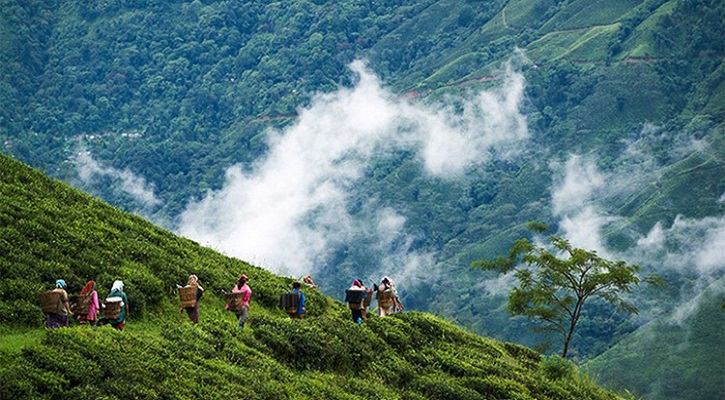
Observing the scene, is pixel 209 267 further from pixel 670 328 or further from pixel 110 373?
pixel 670 328

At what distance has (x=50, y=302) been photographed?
64.5 feet

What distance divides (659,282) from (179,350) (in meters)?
37.8

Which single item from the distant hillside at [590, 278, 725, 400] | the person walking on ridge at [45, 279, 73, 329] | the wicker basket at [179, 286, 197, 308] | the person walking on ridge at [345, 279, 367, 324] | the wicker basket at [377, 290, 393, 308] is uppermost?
the distant hillside at [590, 278, 725, 400]

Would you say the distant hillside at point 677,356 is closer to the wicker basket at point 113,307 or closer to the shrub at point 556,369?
the shrub at point 556,369

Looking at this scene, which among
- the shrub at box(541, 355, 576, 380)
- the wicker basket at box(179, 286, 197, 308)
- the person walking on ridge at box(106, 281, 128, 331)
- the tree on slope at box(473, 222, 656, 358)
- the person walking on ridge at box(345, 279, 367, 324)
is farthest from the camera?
the tree on slope at box(473, 222, 656, 358)

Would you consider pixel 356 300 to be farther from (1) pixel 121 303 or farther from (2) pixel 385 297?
(1) pixel 121 303

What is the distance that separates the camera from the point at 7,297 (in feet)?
68.4

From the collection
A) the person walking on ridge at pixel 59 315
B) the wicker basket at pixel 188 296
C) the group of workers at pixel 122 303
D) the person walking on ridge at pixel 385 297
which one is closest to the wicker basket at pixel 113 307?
the group of workers at pixel 122 303

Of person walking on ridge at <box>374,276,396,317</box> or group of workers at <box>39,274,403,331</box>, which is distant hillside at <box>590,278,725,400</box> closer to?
person walking on ridge at <box>374,276,396,317</box>

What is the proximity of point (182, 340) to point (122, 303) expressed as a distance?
5.19 ft

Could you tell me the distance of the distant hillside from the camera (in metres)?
126

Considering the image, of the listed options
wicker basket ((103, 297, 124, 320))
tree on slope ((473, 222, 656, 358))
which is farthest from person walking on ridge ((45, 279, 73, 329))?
tree on slope ((473, 222, 656, 358))

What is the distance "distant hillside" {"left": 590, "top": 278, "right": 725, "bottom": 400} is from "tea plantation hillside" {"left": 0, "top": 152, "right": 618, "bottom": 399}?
94958mm

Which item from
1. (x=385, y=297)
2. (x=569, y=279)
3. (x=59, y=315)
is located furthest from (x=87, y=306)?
(x=569, y=279)
